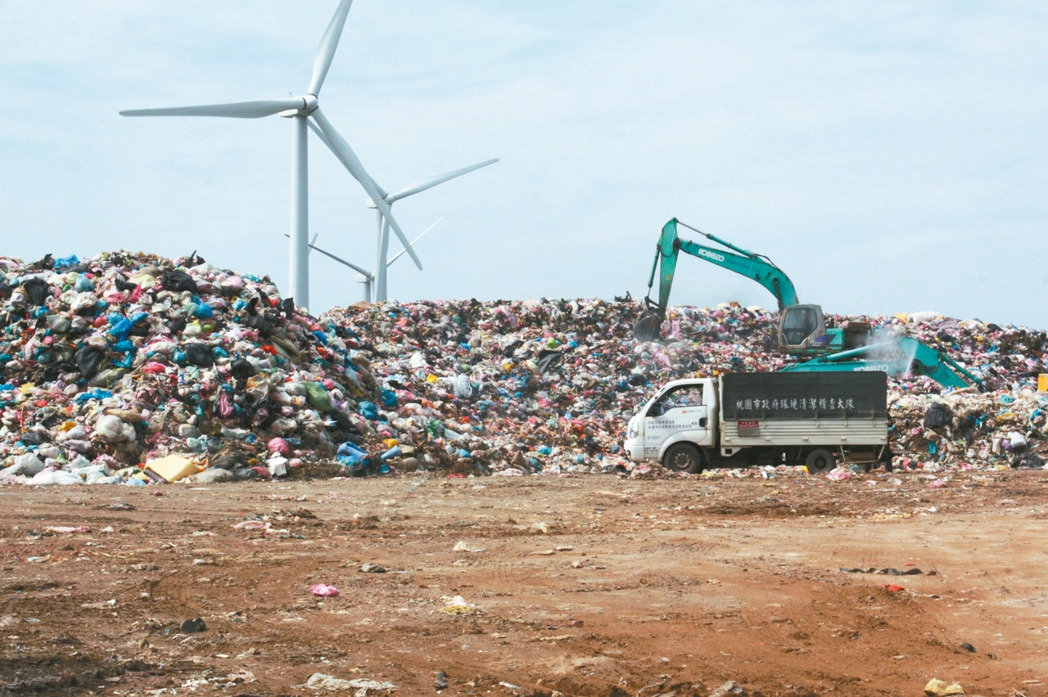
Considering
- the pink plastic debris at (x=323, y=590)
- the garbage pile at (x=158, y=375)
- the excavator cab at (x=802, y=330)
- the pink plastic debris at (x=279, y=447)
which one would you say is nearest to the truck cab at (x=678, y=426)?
the garbage pile at (x=158, y=375)

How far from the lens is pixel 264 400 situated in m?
15.6

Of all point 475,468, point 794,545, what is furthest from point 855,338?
point 794,545

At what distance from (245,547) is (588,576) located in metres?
2.88

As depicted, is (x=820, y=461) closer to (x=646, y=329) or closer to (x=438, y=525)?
(x=438, y=525)

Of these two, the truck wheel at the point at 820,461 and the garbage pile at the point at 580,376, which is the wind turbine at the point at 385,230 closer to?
the garbage pile at the point at 580,376

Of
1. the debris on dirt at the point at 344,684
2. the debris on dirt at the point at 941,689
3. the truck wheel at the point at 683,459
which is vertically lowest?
the debris on dirt at the point at 941,689

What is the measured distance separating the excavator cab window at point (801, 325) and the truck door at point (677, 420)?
749cm

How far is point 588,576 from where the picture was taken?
23.9ft

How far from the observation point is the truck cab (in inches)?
627

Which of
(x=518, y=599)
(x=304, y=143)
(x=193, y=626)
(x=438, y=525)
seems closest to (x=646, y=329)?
(x=304, y=143)

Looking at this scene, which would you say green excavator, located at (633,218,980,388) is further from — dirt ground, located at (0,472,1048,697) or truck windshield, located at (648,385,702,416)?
dirt ground, located at (0,472,1048,697)

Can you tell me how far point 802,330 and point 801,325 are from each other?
112mm

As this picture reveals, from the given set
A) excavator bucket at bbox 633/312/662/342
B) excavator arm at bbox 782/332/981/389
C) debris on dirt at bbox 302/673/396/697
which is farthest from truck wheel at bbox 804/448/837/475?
excavator bucket at bbox 633/312/662/342

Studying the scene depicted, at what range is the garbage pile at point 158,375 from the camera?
1456cm
